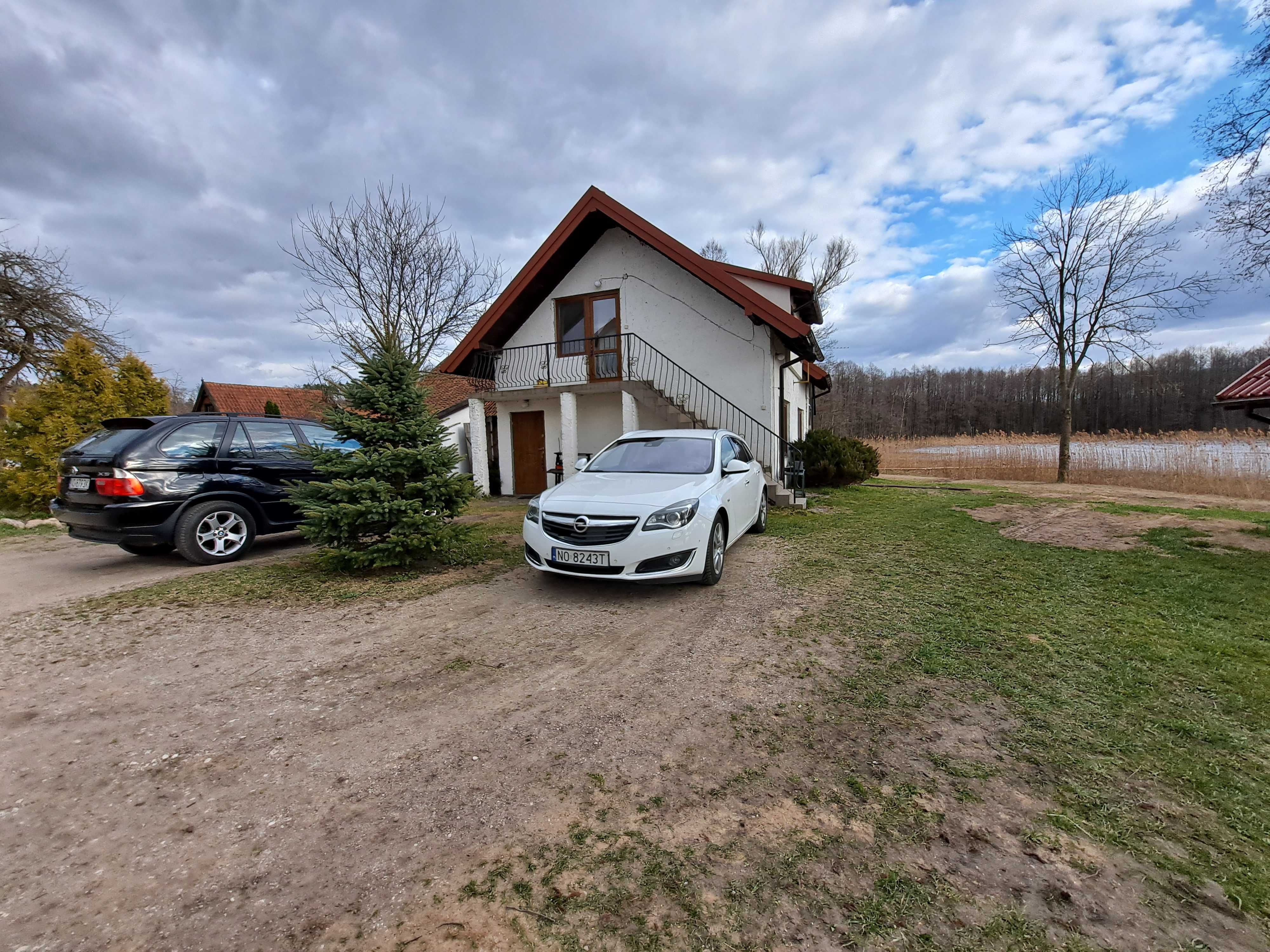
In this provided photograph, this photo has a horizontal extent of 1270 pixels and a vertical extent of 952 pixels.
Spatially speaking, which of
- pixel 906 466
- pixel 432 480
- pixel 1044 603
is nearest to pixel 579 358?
pixel 432 480

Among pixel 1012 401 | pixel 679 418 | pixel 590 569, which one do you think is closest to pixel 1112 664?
pixel 590 569

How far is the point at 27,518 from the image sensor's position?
33.2 feet

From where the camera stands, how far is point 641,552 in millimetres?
4605

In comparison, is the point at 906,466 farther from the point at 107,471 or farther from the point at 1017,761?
the point at 107,471

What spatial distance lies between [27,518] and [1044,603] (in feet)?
53.4

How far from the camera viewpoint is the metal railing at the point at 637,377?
11219mm

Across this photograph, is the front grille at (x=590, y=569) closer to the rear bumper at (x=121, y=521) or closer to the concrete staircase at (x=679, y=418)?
the rear bumper at (x=121, y=521)

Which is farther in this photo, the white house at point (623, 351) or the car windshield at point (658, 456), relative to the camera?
the white house at point (623, 351)

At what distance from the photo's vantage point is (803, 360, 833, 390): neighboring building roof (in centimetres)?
1431

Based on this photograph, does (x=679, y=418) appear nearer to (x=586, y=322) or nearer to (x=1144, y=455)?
(x=586, y=322)

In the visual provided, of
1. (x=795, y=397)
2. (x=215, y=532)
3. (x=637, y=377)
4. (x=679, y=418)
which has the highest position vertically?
(x=637, y=377)

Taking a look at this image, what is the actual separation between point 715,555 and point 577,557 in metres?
1.37

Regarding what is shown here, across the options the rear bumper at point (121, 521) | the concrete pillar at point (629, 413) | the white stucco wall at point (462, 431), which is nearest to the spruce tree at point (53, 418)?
the rear bumper at point (121, 521)

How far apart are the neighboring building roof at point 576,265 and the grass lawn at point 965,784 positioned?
7.13 meters
